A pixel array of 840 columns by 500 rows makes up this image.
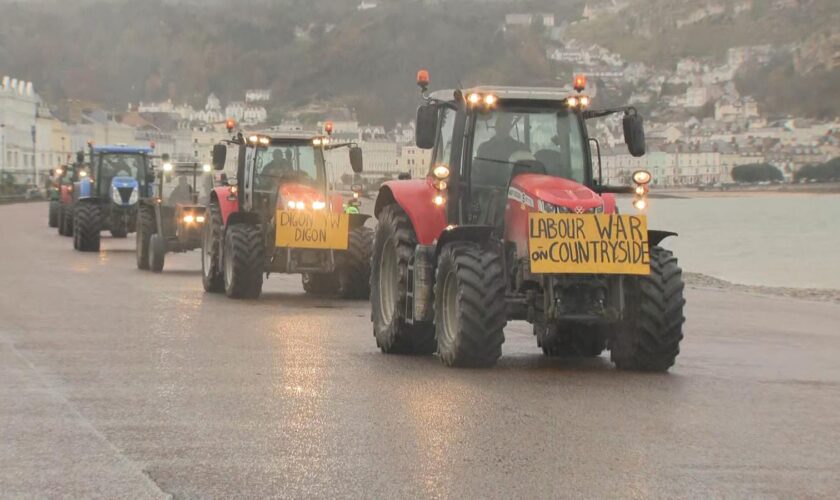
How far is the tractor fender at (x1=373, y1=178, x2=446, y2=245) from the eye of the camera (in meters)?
15.1

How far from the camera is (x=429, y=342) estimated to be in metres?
15.5

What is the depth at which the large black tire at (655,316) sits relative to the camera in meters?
13.6

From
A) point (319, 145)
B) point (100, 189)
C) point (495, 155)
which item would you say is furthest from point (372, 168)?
point (495, 155)

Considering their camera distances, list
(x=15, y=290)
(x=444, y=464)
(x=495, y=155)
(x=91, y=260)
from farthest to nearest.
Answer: (x=91, y=260) < (x=15, y=290) < (x=495, y=155) < (x=444, y=464)

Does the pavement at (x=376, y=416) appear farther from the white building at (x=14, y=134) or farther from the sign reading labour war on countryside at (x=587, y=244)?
the white building at (x=14, y=134)

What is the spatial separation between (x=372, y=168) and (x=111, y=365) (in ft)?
523

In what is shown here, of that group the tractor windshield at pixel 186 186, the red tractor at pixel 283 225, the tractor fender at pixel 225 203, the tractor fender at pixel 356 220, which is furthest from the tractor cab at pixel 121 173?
the tractor fender at pixel 356 220

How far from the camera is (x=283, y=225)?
23484 millimetres

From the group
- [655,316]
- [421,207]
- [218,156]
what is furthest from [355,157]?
[655,316]

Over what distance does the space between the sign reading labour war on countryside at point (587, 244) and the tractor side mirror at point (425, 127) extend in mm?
1212

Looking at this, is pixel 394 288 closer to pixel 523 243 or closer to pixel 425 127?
pixel 425 127

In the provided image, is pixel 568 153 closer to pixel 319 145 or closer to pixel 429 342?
pixel 429 342

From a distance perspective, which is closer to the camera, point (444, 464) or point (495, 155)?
point (444, 464)

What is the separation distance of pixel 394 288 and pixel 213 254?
918 cm
